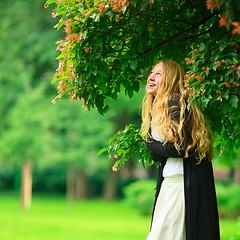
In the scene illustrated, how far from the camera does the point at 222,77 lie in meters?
3.43

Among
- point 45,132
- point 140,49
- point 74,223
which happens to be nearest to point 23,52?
point 45,132

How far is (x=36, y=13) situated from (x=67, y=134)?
250 inches

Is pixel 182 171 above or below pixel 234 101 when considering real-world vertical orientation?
below

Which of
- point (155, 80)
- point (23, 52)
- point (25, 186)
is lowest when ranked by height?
point (155, 80)

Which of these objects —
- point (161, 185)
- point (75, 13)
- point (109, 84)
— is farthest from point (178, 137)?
point (75, 13)

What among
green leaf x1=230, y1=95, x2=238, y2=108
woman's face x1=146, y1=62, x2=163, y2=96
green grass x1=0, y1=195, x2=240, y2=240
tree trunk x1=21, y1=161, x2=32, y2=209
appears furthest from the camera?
tree trunk x1=21, y1=161, x2=32, y2=209

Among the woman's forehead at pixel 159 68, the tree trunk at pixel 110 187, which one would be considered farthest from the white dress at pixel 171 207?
the tree trunk at pixel 110 187

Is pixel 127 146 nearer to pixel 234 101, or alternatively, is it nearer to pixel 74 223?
pixel 234 101

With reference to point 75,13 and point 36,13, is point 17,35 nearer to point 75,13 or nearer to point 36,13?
point 36,13

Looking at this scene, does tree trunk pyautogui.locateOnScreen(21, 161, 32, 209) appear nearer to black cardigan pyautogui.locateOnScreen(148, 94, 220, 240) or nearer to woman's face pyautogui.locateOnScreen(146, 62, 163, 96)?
woman's face pyautogui.locateOnScreen(146, 62, 163, 96)

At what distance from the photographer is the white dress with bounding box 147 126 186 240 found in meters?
3.66

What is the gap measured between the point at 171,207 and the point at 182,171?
0.28 meters

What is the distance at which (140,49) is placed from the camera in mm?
4059

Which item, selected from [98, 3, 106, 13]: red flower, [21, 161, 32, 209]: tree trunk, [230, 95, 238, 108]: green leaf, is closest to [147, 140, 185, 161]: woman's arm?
[230, 95, 238, 108]: green leaf
